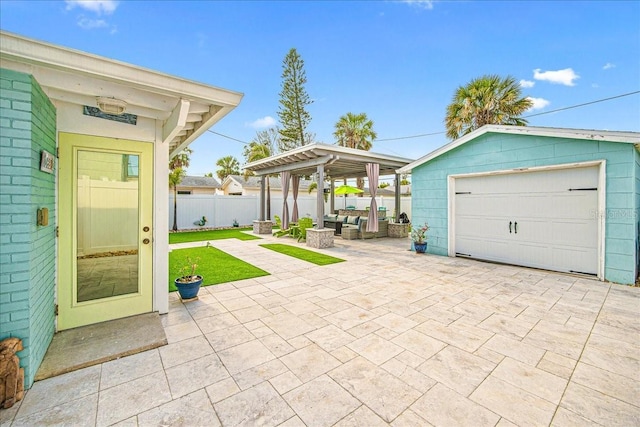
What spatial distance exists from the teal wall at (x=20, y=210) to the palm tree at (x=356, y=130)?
15954 mm

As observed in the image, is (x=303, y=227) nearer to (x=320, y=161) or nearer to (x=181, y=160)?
(x=320, y=161)

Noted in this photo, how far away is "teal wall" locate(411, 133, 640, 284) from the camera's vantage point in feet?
15.1

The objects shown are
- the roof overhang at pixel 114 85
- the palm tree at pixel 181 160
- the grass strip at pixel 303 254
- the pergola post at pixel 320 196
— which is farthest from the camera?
the palm tree at pixel 181 160

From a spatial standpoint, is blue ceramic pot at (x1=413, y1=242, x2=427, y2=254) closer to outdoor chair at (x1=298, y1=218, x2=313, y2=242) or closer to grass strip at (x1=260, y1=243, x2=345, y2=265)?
grass strip at (x1=260, y1=243, x2=345, y2=265)

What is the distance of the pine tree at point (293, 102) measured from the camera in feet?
61.3

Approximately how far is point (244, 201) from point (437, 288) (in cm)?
1183

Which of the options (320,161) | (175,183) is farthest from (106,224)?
(175,183)

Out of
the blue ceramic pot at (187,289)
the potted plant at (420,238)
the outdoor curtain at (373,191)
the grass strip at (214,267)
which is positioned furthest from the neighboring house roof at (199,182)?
the blue ceramic pot at (187,289)

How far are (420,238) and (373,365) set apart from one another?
573 cm

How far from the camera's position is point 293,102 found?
62.8ft

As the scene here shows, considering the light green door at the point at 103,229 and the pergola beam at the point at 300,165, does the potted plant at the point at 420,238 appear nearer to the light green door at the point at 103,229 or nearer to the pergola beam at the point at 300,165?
the pergola beam at the point at 300,165

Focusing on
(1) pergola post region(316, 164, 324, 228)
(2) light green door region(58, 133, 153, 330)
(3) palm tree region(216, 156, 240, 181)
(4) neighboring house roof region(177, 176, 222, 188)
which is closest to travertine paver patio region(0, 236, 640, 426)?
(2) light green door region(58, 133, 153, 330)

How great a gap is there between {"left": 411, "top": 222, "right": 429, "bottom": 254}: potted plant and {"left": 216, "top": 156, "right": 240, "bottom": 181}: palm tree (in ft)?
79.3

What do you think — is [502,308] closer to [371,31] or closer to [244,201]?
[371,31]
